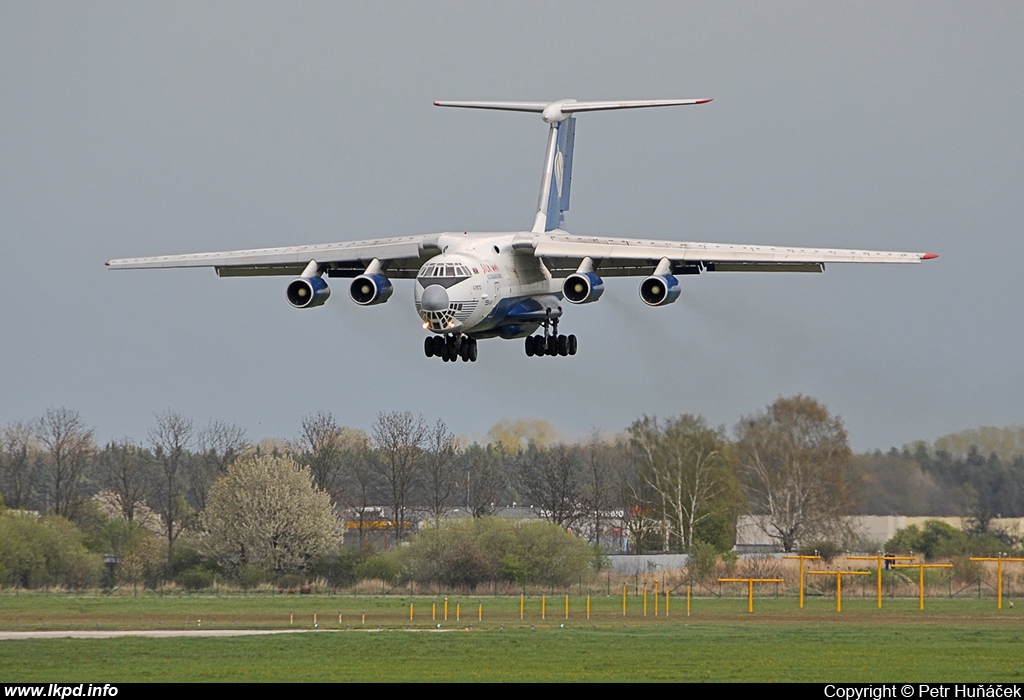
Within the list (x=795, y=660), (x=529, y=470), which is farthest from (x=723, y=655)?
(x=529, y=470)

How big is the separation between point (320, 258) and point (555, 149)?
8.22m

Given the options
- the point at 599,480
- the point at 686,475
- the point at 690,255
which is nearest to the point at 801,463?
the point at 686,475

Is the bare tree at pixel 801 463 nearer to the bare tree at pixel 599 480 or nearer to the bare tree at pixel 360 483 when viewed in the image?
the bare tree at pixel 599 480

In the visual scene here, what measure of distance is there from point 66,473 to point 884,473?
29.8 m

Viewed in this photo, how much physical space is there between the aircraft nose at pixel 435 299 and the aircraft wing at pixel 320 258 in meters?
2.94

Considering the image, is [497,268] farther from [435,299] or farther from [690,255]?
[690,255]

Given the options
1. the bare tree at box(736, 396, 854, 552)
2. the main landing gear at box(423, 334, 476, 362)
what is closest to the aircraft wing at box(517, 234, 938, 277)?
the main landing gear at box(423, 334, 476, 362)

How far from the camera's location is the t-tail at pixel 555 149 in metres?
36.4

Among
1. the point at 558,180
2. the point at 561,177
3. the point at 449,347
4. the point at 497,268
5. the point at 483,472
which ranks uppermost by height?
the point at 561,177

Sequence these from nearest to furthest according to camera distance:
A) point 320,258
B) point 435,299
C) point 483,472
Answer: point 435,299 < point 320,258 < point 483,472

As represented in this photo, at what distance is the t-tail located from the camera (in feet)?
119

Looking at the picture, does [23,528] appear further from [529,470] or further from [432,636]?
[432,636]

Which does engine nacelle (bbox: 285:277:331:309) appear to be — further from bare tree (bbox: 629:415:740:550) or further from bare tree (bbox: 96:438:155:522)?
bare tree (bbox: 96:438:155:522)

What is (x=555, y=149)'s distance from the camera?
123ft
